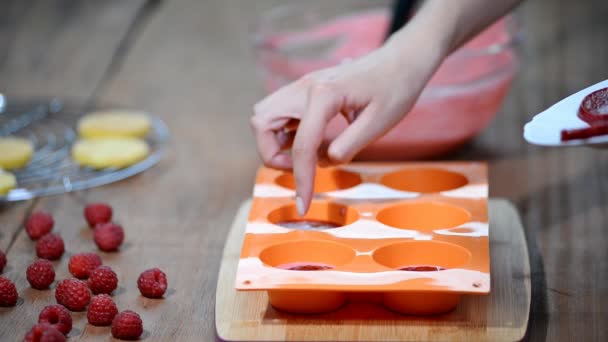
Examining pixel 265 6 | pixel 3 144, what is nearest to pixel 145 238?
pixel 3 144

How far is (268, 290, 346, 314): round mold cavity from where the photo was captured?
1086 mm

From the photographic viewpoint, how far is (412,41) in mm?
1201

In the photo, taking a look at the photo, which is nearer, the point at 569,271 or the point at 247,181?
the point at 569,271

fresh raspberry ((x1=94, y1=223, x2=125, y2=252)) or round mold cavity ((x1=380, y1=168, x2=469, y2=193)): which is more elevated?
round mold cavity ((x1=380, y1=168, x2=469, y2=193))

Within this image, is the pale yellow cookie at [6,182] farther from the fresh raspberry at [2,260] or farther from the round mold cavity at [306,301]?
the round mold cavity at [306,301]

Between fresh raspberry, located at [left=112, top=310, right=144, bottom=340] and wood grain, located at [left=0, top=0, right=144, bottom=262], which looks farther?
wood grain, located at [left=0, top=0, right=144, bottom=262]

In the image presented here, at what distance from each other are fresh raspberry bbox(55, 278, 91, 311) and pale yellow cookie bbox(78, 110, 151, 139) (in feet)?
2.05

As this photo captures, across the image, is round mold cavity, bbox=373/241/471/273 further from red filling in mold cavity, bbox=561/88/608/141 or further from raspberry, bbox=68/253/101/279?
raspberry, bbox=68/253/101/279

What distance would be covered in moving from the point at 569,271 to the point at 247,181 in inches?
24.3

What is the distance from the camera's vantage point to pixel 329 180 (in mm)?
1398

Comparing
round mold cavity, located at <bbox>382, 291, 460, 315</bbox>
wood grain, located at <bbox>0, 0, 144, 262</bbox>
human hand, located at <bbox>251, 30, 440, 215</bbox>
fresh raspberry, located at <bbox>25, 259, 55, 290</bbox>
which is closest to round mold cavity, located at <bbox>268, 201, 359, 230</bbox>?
human hand, located at <bbox>251, 30, 440, 215</bbox>

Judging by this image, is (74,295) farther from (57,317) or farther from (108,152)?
(108,152)

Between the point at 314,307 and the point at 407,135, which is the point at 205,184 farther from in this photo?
the point at 314,307

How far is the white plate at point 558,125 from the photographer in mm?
982
